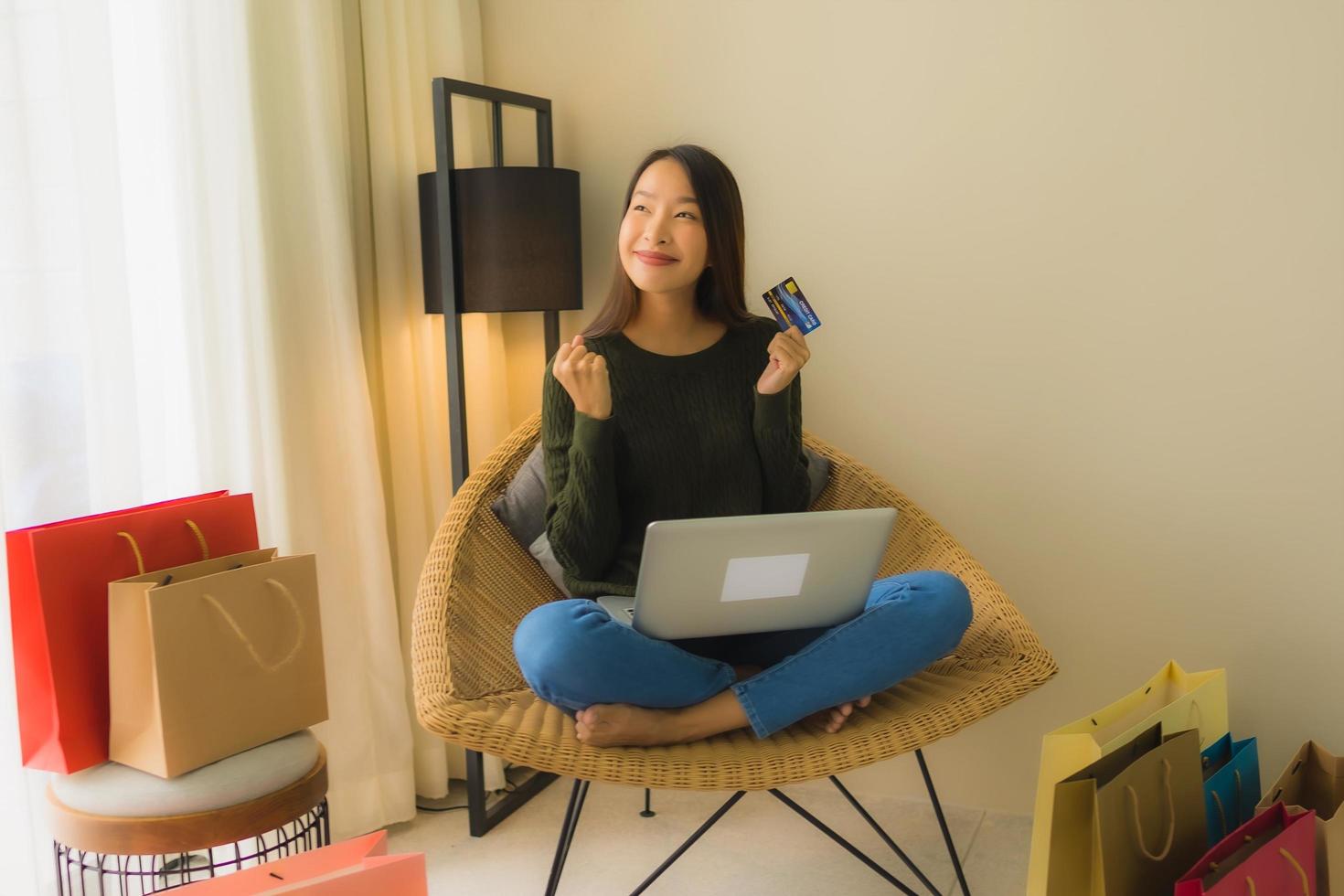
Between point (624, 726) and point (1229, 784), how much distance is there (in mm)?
933

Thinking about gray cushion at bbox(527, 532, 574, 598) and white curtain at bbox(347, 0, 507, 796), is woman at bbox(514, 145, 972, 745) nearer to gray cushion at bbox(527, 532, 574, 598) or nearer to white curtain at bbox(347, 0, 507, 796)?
gray cushion at bbox(527, 532, 574, 598)

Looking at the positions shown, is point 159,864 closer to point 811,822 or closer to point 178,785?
point 178,785

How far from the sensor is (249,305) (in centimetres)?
185

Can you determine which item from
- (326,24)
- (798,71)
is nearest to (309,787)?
(326,24)

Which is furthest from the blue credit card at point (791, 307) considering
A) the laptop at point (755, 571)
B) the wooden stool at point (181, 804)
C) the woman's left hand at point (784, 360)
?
the wooden stool at point (181, 804)

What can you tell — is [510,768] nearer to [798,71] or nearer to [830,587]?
[830,587]

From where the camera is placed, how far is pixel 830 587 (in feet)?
4.98

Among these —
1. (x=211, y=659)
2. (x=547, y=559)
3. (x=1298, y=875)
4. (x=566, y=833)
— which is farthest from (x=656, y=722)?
(x=1298, y=875)

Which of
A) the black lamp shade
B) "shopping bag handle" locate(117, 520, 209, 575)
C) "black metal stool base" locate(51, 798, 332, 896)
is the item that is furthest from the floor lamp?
"shopping bag handle" locate(117, 520, 209, 575)

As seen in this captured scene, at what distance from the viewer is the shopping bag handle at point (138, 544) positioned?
144 centimetres

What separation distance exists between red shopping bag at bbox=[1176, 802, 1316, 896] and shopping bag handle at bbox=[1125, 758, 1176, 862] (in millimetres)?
63

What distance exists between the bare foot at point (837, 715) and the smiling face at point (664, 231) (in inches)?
28.4

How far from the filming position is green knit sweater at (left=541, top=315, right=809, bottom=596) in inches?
68.6

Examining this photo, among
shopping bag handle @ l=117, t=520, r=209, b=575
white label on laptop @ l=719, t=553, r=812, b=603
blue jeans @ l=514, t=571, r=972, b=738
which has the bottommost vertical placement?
blue jeans @ l=514, t=571, r=972, b=738
